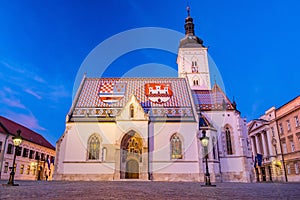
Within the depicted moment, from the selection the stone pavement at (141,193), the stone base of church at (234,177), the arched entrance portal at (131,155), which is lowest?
the stone base of church at (234,177)

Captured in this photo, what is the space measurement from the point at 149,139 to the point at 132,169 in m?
3.86

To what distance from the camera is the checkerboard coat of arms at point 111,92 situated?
1197 inches

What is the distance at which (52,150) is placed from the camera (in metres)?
50.3

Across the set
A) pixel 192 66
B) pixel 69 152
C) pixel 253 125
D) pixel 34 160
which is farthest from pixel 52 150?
pixel 253 125

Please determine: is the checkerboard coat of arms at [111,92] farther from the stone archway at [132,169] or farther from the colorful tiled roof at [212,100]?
the colorful tiled roof at [212,100]

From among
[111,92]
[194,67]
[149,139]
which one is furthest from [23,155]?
[194,67]

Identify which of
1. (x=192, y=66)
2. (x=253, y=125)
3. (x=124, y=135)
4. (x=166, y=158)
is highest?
(x=192, y=66)

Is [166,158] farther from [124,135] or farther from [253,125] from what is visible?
[253,125]

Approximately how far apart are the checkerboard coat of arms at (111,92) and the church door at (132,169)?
27.7 feet

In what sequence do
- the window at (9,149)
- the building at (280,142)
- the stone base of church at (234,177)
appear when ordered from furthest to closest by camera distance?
the window at (9,149) < the building at (280,142) < the stone base of church at (234,177)

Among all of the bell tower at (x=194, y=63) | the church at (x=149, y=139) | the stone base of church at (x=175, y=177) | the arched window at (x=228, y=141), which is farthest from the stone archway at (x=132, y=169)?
the bell tower at (x=194, y=63)

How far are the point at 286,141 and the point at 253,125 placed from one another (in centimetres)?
1212

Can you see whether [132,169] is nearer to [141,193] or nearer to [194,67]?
[141,193]

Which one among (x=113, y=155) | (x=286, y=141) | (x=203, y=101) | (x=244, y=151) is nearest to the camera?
(x=113, y=155)
